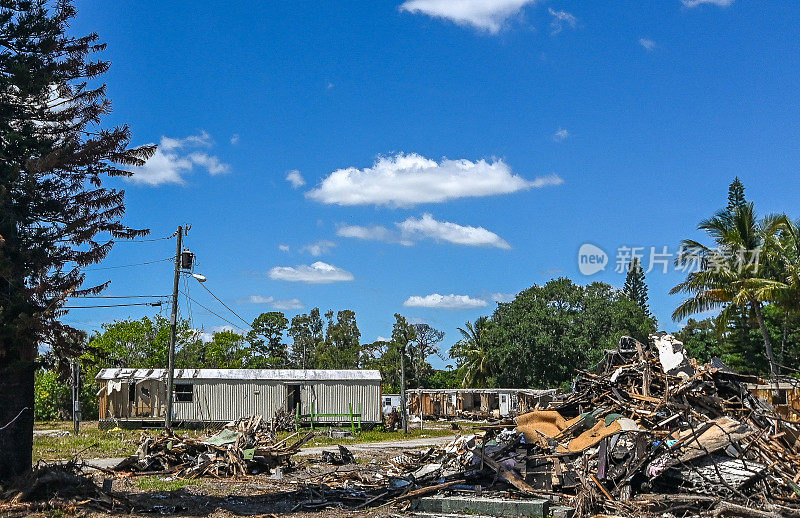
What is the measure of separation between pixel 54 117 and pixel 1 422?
19.7 feet

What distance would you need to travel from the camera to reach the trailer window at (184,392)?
115 ft

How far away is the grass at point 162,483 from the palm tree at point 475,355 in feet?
122

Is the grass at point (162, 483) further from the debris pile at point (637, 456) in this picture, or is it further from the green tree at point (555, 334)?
the green tree at point (555, 334)

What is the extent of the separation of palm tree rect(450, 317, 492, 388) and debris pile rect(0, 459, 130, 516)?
4098 centimetres

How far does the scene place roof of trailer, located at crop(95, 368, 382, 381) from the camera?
1396 inches

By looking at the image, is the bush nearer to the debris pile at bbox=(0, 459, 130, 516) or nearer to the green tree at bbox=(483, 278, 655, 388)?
the green tree at bbox=(483, 278, 655, 388)

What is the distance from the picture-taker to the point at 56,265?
13.7 m

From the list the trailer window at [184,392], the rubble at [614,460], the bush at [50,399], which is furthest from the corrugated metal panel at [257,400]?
the rubble at [614,460]

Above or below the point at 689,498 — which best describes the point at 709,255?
above

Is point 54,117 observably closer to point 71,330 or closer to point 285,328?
point 71,330

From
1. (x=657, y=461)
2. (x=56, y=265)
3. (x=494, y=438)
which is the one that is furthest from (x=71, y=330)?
(x=657, y=461)

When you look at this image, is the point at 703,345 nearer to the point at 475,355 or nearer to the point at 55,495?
the point at 475,355

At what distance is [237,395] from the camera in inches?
1393

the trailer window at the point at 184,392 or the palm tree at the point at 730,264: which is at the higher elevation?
the palm tree at the point at 730,264
